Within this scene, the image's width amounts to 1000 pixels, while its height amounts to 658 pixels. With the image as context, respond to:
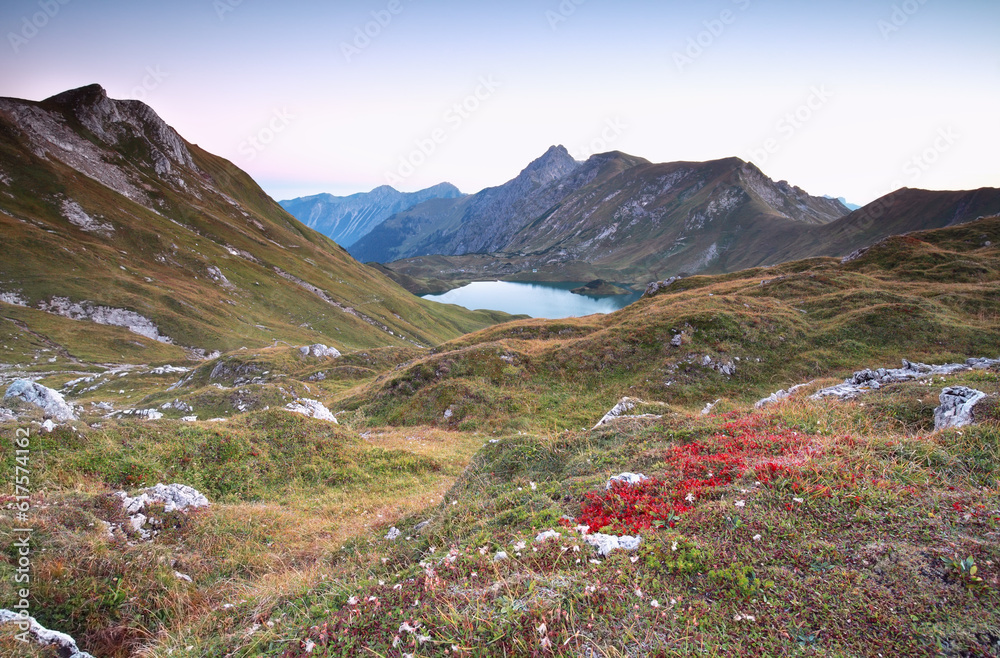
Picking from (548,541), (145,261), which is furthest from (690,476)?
(145,261)

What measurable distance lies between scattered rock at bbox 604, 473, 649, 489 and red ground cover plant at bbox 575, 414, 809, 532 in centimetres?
12

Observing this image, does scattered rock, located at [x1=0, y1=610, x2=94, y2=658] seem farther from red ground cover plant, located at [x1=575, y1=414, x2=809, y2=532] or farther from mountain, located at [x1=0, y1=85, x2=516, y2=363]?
mountain, located at [x1=0, y1=85, x2=516, y2=363]

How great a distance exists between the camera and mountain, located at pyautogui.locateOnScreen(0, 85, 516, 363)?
6606cm

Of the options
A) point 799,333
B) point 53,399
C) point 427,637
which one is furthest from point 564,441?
point 799,333

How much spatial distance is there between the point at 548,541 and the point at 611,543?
1084 millimetres

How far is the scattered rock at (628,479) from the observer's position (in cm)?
862

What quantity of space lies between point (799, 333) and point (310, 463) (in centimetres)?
3309

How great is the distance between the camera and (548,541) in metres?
6.89

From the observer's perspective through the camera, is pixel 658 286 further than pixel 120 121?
No

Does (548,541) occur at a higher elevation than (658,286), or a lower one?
lower

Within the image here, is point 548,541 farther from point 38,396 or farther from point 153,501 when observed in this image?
point 38,396

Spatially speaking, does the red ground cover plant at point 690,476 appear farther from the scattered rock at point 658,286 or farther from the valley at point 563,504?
the scattered rock at point 658,286

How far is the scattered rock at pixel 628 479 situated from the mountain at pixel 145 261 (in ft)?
256

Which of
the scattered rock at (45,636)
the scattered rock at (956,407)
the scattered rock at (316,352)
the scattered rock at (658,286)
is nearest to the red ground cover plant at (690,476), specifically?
the scattered rock at (956,407)
